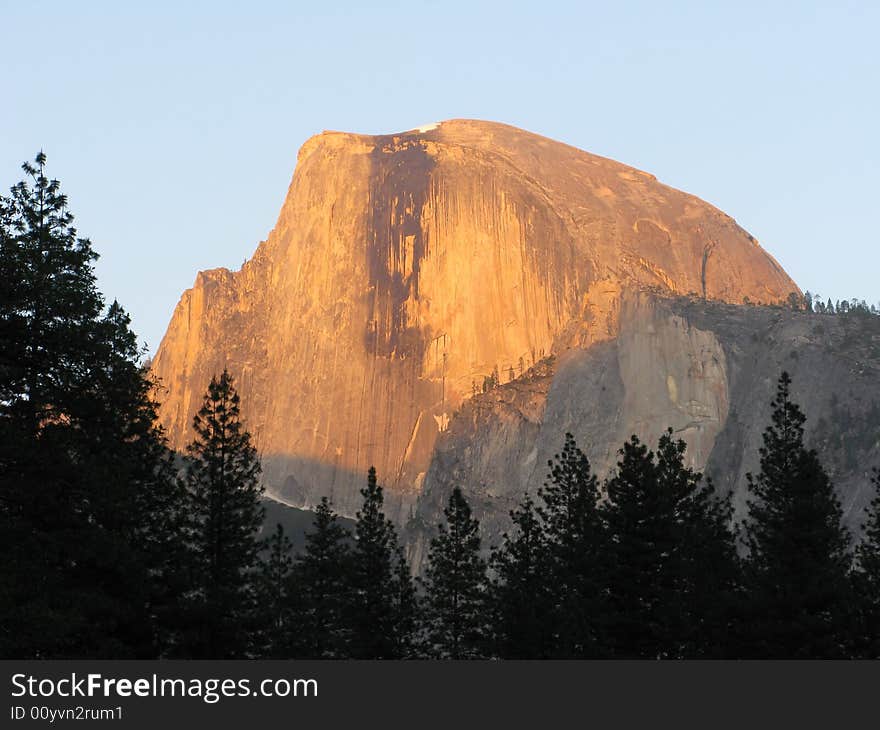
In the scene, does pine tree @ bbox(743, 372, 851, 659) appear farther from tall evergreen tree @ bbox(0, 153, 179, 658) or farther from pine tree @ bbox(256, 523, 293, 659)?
tall evergreen tree @ bbox(0, 153, 179, 658)

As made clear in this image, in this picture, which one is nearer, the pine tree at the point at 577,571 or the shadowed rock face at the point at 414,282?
the pine tree at the point at 577,571

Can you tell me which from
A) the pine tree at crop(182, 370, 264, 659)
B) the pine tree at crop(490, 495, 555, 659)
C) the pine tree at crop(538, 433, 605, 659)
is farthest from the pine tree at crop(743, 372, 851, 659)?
the pine tree at crop(182, 370, 264, 659)

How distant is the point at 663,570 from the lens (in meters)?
47.4

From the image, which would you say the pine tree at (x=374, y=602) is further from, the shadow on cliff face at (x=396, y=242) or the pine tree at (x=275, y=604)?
the shadow on cliff face at (x=396, y=242)

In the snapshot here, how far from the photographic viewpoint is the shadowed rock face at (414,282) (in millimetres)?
175750

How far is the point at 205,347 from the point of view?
646 feet

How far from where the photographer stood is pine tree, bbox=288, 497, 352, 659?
56.5 m

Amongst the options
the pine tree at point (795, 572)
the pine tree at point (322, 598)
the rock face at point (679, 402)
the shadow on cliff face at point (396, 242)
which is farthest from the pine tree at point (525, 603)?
the shadow on cliff face at point (396, 242)

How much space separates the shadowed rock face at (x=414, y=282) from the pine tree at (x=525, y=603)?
106079mm

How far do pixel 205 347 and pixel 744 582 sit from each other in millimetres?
159196
